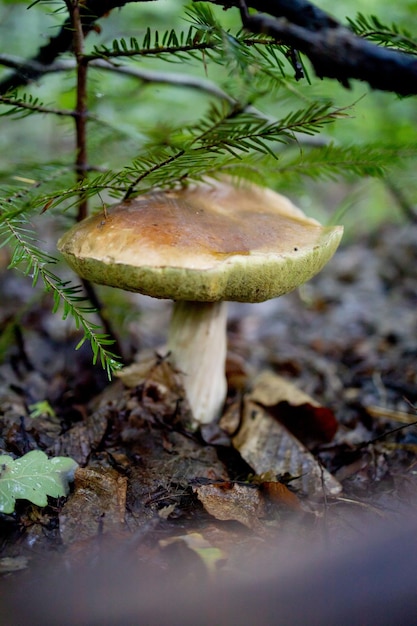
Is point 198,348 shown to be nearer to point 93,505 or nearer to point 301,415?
point 301,415

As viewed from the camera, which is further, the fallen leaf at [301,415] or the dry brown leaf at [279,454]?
the fallen leaf at [301,415]

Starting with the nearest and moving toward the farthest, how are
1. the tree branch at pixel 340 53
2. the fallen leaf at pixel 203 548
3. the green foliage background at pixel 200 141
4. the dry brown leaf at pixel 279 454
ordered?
1. the tree branch at pixel 340 53
2. the fallen leaf at pixel 203 548
3. the green foliage background at pixel 200 141
4. the dry brown leaf at pixel 279 454

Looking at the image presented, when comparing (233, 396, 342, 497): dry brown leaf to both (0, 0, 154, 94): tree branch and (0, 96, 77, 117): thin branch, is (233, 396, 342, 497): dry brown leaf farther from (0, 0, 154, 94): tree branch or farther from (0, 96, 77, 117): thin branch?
(0, 0, 154, 94): tree branch

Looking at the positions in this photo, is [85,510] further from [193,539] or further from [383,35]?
[383,35]

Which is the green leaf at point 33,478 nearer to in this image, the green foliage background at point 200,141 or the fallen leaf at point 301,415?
the green foliage background at point 200,141

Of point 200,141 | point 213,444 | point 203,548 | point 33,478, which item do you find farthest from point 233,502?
point 200,141

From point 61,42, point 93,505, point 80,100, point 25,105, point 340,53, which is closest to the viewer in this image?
point 340,53

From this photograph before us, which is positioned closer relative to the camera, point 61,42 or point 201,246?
point 201,246

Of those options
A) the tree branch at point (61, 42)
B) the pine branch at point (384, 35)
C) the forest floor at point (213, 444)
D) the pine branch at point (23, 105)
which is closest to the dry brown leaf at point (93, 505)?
the forest floor at point (213, 444)
